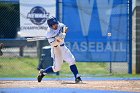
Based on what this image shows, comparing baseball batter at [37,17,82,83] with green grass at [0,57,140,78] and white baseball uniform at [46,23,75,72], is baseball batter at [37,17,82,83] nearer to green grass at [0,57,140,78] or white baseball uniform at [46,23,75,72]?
white baseball uniform at [46,23,75,72]

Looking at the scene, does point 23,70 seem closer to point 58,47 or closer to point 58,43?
point 58,47

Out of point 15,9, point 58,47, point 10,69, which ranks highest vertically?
point 15,9

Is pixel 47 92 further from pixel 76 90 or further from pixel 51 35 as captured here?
pixel 51 35

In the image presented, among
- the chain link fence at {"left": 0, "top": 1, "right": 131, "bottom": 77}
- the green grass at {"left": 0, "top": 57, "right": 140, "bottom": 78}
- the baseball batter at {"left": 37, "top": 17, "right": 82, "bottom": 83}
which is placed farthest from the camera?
the chain link fence at {"left": 0, "top": 1, "right": 131, "bottom": 77}

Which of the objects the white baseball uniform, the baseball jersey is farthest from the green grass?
the baseball jersey

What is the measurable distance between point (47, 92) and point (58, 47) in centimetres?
247

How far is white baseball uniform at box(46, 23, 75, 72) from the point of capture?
12.5 meters

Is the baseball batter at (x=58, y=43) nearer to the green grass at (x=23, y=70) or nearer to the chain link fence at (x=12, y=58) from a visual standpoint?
the green grass at (x=23, y=70)

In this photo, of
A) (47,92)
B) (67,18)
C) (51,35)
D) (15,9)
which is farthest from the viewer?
(15,9)

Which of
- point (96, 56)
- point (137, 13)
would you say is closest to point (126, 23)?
point (137, 13)

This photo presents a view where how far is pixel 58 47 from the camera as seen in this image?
502 inches

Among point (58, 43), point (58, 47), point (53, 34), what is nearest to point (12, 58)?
point (58, 47)

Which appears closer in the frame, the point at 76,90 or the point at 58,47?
the point at 76,90

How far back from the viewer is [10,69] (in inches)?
696
